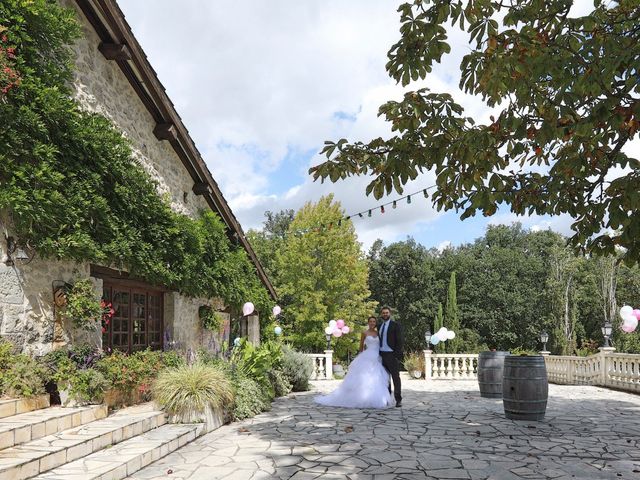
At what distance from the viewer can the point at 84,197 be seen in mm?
7496

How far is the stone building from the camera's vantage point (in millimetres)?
6648

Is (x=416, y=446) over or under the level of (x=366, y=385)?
under

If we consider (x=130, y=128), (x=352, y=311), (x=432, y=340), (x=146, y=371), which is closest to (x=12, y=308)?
(x=146, y=371)

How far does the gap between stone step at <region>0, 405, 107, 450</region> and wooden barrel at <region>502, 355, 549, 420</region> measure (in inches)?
242

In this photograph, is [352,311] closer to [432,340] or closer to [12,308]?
[432,340]

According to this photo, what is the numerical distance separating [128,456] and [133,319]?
432 centimetres

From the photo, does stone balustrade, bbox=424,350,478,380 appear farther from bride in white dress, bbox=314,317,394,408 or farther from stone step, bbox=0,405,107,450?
stone step, bbox=0,405,107,450

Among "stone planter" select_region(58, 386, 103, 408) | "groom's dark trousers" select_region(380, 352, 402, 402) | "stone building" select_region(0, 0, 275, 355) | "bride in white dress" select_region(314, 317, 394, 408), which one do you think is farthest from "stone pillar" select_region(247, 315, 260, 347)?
"stone planter" select_region(58, 386, 103, 408)

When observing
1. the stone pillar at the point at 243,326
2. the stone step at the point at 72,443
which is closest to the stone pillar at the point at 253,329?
the stone pillar at the point at 243,326

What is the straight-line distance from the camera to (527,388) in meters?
8.52

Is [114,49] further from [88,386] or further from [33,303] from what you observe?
[88,386]

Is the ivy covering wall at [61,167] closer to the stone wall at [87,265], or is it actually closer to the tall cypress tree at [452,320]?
the stone wall at [87,265]

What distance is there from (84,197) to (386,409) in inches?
Answer: 256

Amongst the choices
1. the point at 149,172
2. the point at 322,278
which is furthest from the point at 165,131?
the point at 322,278
